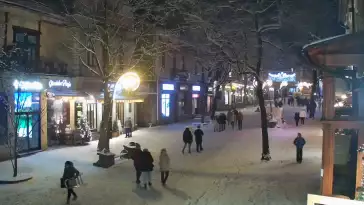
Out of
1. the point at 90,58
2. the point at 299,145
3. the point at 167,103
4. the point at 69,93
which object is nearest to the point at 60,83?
the point at 69,93

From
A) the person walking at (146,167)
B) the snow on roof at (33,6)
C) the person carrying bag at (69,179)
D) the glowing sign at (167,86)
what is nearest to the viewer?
the person carrying bag at (69,179)

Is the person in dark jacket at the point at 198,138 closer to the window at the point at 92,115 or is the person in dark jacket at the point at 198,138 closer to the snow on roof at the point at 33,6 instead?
the window at the point at 92,115

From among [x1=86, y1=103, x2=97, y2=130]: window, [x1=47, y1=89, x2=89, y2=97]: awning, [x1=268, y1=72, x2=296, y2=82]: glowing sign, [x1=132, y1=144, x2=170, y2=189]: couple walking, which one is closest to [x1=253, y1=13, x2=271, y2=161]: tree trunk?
[x1=132, y1=144, x2=170, y2=189]: couple walking

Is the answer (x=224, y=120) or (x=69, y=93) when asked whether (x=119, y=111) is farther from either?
(x=224, y=120)

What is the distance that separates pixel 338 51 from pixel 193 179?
11925mm

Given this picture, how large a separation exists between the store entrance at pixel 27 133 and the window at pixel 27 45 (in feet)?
9.00

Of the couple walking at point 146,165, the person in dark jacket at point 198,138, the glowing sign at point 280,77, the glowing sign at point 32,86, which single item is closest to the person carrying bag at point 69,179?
the couple walking at point 146,165

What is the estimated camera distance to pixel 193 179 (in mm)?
15500

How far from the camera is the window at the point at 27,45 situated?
20.2 metres

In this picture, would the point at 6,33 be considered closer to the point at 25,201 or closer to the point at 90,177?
the point at 90,177

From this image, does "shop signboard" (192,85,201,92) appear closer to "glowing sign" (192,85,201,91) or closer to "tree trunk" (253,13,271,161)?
"glowing sign" (192,85,201,91)

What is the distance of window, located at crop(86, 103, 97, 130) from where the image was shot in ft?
91.0

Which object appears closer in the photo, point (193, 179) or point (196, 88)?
point (193, 179)

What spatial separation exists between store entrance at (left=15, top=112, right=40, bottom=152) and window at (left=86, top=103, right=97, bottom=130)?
19.6 ft
